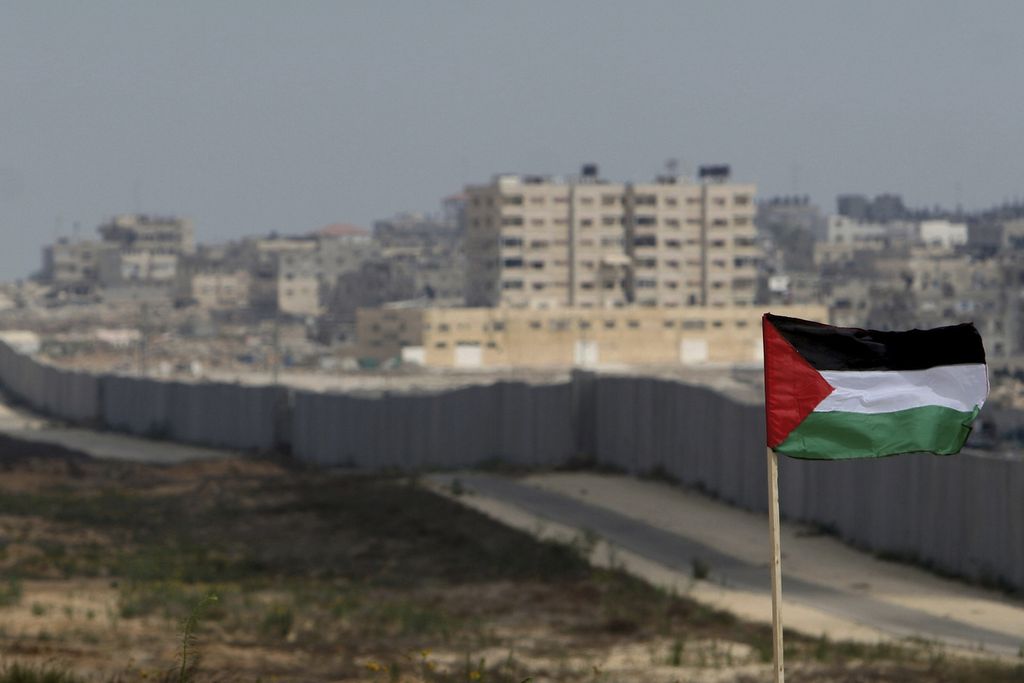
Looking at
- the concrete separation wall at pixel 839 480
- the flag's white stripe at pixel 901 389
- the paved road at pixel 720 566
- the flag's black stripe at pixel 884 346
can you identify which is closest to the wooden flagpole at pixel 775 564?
the flag's white stripe at pixel 901 389

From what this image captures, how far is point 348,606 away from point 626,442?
45.8ft

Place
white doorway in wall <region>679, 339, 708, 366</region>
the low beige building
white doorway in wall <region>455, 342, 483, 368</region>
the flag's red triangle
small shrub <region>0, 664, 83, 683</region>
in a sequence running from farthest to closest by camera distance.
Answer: white doorway in wall <region>679, 339, 708, 366</region> < the low beige building < white doorway in wall <region>455, 342, 483, 368</region> < small shrub <region>0, 664, 83, 683</region> < the flag's red triangle

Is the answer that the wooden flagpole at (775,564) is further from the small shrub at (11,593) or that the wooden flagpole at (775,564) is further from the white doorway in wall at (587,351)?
the white doorway in wall at (587,351)

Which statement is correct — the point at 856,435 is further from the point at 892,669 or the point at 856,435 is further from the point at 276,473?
the point at 276,473

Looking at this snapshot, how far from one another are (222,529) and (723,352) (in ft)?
512

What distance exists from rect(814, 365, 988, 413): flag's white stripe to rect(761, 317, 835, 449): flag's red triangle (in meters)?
0.05

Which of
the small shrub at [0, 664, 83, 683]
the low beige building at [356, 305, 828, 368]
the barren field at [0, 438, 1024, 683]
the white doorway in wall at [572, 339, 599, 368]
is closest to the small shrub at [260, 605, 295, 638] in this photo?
the barren field at [0, 438, 1024, 683]

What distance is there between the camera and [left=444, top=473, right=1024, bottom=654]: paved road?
56.7 feet

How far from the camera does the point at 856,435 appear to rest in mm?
9438

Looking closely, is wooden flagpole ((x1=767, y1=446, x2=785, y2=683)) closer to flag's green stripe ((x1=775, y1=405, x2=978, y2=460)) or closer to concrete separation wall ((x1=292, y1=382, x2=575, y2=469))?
flag's green stripe ((x1=775, y1=405, x2=978, y2=460))

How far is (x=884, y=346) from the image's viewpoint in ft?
31.0

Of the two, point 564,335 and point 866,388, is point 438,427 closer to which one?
point 866,388

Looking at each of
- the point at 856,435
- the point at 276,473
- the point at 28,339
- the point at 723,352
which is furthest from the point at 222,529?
the point at 723,352

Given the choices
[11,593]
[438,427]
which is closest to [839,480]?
[11,593]
